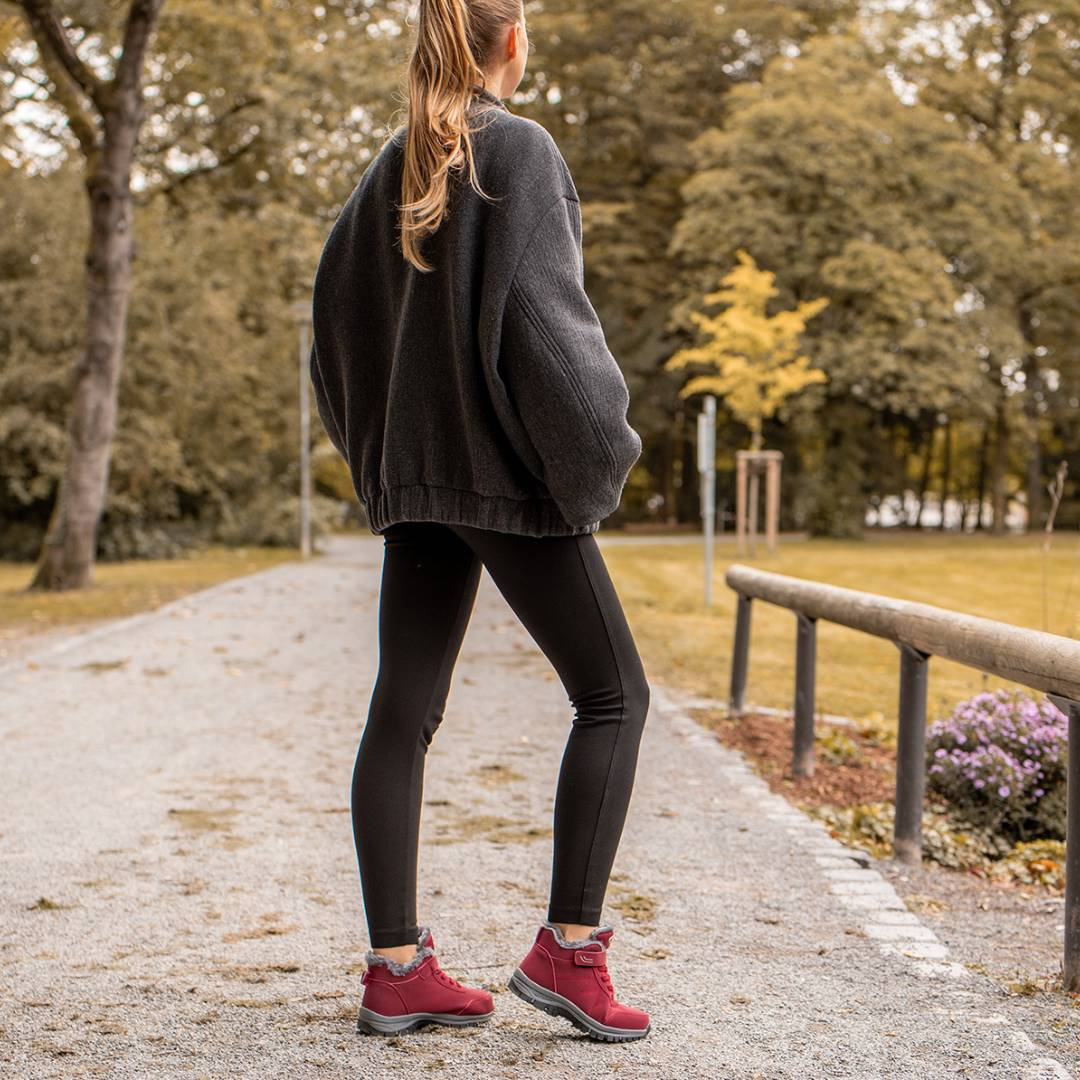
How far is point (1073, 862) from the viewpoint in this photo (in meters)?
3.23

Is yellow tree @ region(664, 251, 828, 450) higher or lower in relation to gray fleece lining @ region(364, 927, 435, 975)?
higher

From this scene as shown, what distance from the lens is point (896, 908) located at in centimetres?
391

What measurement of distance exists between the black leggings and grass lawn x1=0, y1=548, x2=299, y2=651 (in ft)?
30.0

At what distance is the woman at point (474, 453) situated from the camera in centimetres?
252

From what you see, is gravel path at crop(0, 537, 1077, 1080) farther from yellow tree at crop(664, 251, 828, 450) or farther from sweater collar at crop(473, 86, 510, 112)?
yellow tree at crop(664, 251, 828, 450)

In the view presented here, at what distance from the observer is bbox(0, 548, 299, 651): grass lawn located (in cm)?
1311

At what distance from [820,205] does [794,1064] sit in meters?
33.2

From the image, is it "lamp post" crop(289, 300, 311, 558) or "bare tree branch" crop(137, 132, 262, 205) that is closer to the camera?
"bare tree branch" crop(137, 132, 262, 205)

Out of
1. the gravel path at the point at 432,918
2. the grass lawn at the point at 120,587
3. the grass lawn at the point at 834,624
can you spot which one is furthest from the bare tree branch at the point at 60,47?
the gravel path at the point at 432,918

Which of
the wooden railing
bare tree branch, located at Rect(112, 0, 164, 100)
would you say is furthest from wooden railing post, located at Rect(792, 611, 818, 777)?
bare tree branch, located at Rect(112, 0, 164, 100)

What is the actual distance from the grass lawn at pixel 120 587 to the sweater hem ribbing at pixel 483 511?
367 inches

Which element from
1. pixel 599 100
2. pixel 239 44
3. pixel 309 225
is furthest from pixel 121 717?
pixel 599 100

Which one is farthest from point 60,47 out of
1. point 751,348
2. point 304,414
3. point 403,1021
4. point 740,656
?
point 403,1021

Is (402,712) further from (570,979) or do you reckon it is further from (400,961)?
(570,979)
